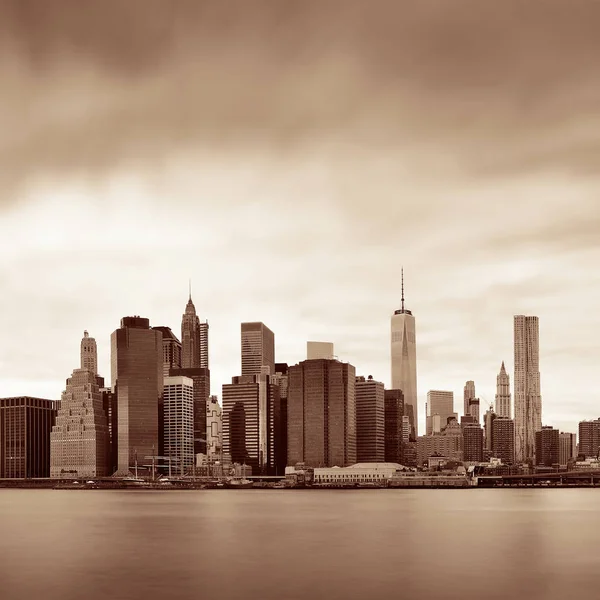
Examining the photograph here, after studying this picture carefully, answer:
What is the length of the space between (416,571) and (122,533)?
54974 millimetres

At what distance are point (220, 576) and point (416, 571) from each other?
16.8m

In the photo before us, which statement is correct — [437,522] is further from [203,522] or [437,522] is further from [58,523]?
[58,523]

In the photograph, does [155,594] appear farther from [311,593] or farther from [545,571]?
[545,571]

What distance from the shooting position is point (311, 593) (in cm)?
7206

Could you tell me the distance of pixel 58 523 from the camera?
501ft

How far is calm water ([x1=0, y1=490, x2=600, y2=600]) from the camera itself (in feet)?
243

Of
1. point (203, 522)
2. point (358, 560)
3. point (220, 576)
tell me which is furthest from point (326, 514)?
point (220, 576)

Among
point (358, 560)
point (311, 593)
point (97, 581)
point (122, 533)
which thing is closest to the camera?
point (311, 593)

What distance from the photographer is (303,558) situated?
9362 centimetres

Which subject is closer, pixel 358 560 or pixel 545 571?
pixel 545 571

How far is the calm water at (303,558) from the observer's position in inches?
2916

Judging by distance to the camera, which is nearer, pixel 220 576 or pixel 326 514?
pixel 220 576

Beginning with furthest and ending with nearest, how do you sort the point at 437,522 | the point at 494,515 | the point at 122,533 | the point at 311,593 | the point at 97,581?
1. the point at 494,515
2. the point at 437,522
3. the point at 122,533
4. the point at 97,581
5. the point at 311,593

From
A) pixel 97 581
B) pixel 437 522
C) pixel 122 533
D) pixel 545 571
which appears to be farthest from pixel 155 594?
pixel 437 522
